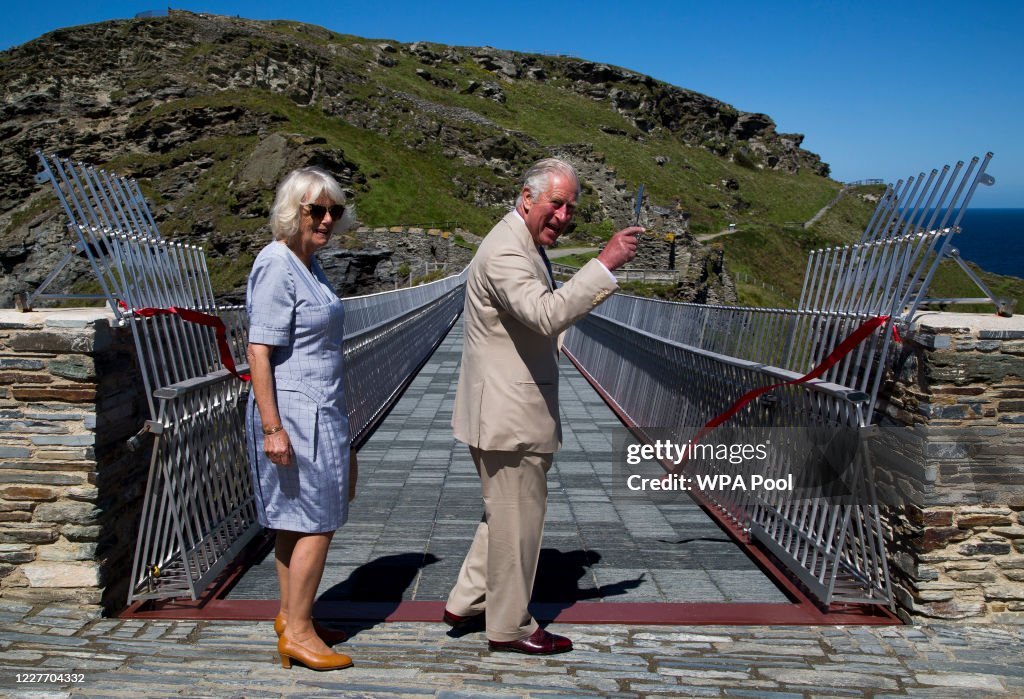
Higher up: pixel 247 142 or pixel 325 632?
pixel 247 142

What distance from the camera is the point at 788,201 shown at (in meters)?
105

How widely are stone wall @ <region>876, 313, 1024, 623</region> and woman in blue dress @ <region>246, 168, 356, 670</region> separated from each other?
98.1 inches

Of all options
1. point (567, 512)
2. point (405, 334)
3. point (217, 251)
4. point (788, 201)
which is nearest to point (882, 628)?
point (567, 512)

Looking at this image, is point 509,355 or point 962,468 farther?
point 962,468

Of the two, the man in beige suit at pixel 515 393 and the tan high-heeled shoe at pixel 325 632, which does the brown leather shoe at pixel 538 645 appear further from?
the tan high-heeled shoe at pixel 325 632

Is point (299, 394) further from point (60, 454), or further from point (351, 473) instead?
point (60, 454)

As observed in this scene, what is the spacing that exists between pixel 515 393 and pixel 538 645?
1041mm

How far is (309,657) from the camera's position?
3324 mm

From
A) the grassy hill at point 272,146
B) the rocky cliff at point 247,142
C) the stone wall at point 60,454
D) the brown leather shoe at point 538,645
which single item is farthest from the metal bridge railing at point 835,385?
the grassy hill at point 272,146

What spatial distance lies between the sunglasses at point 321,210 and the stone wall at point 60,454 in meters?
1.10

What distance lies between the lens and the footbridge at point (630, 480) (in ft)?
13.0

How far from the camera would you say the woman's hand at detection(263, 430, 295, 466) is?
3188 millimetres

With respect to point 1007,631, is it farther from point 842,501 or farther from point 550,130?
point 550,130

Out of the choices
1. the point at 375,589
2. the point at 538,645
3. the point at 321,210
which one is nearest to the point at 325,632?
the point at 375,589
